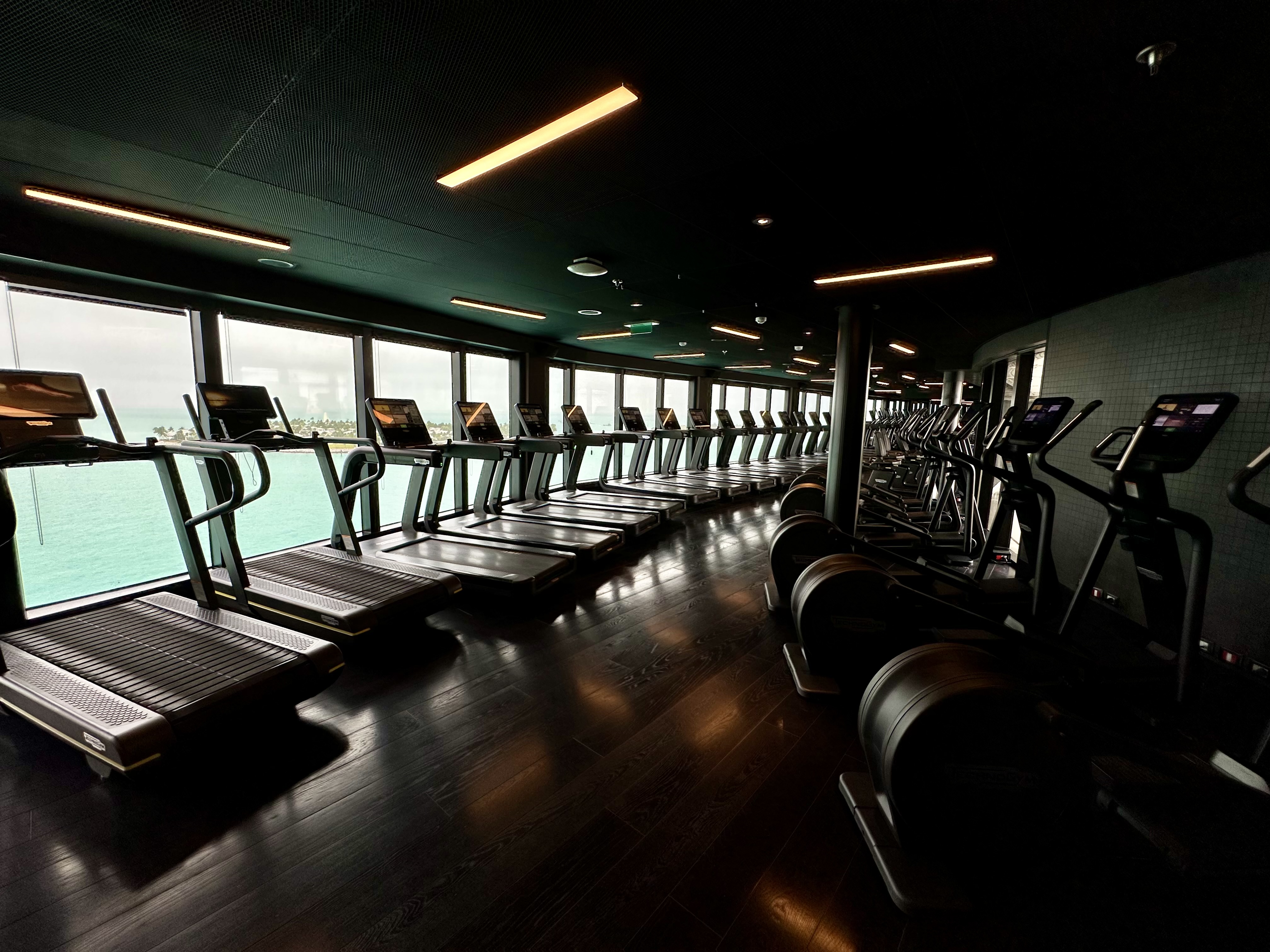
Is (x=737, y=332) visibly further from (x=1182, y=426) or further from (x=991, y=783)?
(x=991, y=783)

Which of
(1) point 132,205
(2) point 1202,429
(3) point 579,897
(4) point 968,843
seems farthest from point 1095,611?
(1) point 132,205

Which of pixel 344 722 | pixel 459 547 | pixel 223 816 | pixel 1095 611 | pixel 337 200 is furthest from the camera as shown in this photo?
pixel 459 547

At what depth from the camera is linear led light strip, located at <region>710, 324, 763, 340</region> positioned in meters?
7.09

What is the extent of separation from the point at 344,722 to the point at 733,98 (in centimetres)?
341

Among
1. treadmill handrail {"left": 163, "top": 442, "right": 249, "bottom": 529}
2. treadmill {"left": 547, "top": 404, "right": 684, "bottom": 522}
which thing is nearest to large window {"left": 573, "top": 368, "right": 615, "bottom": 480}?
treadmill {"left": 547, "top": 404, "right": 684, "bottom": 522}

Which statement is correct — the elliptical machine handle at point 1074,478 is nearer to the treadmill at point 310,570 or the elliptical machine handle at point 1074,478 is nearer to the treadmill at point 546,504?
the treadmill at point 310,570

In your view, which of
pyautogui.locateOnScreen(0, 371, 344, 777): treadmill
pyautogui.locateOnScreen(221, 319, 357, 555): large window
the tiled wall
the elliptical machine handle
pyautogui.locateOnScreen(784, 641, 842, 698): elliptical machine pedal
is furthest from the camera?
pyautogui.locateOnScreen(221, 319, 357, 555): large window

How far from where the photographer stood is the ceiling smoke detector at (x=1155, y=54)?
67.3 inches

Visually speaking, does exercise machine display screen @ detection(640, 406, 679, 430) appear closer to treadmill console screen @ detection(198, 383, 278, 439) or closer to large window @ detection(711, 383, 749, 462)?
large window @ detection(711, 383, 749, 462)

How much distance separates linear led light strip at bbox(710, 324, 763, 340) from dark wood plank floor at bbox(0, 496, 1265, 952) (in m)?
5.35

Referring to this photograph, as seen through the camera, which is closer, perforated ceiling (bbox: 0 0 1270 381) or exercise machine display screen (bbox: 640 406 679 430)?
perforated ceiling (bbox: 0 0 1270 381)

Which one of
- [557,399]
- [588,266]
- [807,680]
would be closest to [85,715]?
[807,680]

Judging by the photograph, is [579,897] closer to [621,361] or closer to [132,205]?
[132,205]

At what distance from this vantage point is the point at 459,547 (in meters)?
4.96
